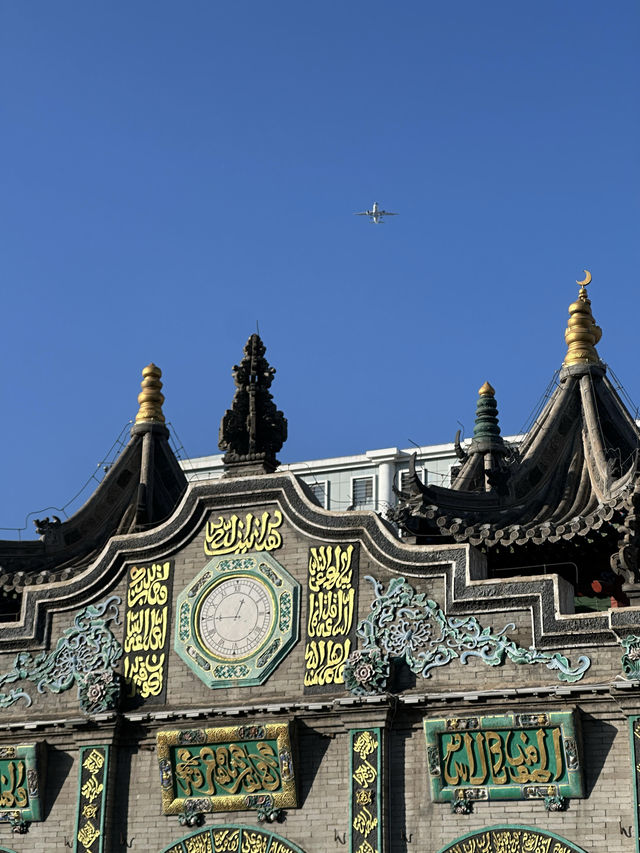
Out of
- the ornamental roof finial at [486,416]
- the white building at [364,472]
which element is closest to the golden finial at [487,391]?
the ornamental roof finial at [486,416]

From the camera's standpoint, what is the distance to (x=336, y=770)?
33031 millimetres

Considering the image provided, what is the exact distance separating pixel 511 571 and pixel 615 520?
3.66 m

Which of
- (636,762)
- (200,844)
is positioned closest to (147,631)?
(200,844)

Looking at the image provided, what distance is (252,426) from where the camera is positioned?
3722 centimetres

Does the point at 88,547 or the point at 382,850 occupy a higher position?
the point at 88,547

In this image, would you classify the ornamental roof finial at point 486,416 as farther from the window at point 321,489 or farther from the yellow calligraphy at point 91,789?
the window at point 321,489

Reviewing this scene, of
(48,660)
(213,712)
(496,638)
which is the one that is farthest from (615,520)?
(48,660)

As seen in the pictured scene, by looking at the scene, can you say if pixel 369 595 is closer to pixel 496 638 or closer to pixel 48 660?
pixel 496 638

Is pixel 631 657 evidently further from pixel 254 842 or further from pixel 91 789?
pixel 91 789

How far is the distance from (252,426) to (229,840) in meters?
9.25

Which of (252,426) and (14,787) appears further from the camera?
(252,426)

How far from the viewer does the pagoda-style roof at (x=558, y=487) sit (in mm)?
33844

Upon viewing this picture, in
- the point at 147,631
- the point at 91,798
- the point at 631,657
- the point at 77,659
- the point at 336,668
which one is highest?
the point at 147,631

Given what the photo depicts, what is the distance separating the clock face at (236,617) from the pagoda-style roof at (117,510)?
4452 millimetres
